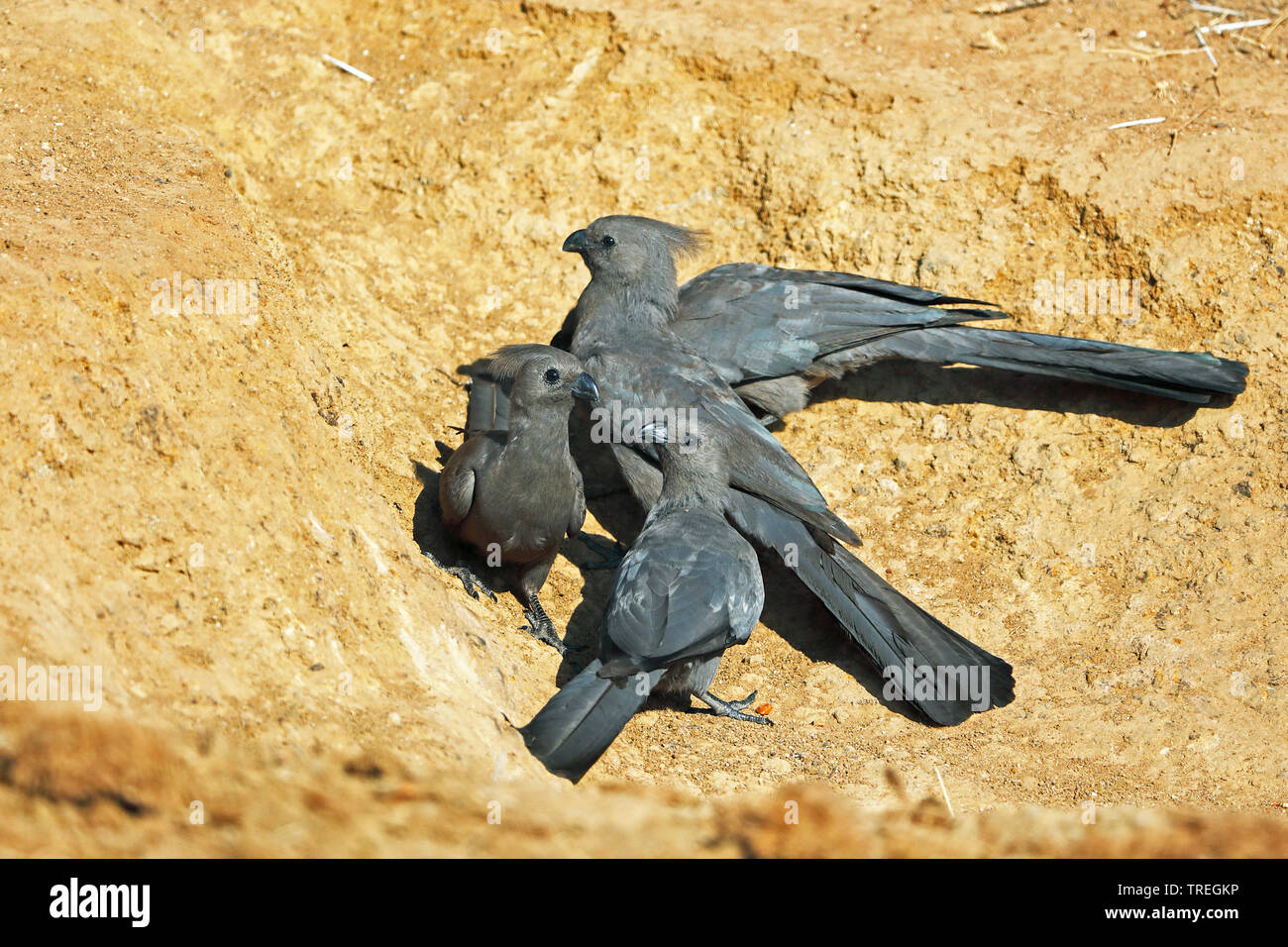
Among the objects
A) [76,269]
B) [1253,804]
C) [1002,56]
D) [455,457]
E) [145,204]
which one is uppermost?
[1002,56]

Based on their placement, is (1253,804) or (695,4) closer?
(1253,804)

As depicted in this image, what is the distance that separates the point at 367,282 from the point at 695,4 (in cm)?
317

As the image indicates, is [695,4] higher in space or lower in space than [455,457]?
higher

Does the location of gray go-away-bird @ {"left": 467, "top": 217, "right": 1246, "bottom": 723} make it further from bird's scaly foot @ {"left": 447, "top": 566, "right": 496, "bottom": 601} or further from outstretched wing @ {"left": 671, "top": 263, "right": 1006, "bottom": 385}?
bird's scaly foot @ {"left": 447, "top": 566, "right": 496, "bottom": 601}

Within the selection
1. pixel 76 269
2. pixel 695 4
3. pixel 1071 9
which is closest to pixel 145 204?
pixel 76 269

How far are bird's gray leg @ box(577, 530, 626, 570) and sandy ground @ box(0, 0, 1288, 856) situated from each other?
3.1 inches

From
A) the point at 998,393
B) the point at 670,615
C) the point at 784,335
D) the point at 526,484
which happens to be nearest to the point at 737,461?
the point at 784,335

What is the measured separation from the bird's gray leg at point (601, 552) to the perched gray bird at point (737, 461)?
31cm

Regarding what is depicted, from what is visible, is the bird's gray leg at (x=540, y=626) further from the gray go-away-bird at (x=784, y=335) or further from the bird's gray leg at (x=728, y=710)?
the gray go-away-bird at (x=784, y=335)

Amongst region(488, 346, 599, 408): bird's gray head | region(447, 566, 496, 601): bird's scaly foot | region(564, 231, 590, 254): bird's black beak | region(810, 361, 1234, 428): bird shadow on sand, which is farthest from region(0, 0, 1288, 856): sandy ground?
region(488, 346, 599, 408): bird's gray head

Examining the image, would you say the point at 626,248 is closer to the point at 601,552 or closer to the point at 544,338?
the point at 544,338

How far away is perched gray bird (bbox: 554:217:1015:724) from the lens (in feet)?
17.2

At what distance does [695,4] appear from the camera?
26.2ft
